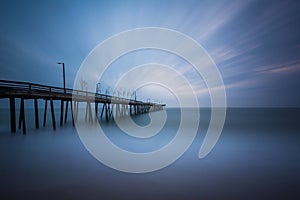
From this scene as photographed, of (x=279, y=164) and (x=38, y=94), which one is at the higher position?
(x=38, y=94)

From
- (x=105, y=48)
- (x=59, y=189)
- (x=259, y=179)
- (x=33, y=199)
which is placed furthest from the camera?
(x=105, y=48)

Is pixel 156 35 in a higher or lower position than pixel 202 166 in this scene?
higher

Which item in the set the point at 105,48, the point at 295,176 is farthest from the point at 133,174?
the point at 105,48

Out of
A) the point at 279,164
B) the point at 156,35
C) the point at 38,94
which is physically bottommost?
the point at 279,164

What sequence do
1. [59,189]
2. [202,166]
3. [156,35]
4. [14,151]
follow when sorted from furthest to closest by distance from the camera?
[156,35], [14,151], [202,166], [59,189]

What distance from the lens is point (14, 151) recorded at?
839 centimetres

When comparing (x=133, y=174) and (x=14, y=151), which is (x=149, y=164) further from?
(x=14, y=151)

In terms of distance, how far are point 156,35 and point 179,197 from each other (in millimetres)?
16997

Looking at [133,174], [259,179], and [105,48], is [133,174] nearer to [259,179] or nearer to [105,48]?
[259,179]

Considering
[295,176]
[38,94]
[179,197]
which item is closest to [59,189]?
[179,197]

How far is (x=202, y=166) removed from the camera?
6.82 m

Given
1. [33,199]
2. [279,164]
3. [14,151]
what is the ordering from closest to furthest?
[33,199]
[279,164]
[14,151]

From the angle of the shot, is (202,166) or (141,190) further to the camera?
(202,166)

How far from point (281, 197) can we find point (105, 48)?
25325 mm
